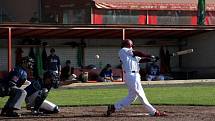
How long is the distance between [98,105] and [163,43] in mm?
17897

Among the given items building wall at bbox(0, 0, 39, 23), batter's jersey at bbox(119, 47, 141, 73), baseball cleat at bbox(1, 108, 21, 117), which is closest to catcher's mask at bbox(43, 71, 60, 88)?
baseball cleat at bbox(1, 108, 21, 117)

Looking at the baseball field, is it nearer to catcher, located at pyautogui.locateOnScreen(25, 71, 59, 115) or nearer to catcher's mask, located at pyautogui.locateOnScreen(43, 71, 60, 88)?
catcher, located at pyautogui.locateOnScreen(25, 71, 59, 115)

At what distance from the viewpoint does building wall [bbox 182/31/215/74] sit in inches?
1260

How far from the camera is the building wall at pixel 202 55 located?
105ft

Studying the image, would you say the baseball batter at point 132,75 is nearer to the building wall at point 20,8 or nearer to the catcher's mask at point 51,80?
the catcher's mask at point 51,80

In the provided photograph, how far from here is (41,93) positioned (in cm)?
1324

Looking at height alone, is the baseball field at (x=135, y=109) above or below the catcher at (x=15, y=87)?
below

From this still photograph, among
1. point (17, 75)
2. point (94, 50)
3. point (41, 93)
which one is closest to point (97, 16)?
point (94, 50)

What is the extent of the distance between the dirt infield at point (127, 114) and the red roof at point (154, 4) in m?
21.7

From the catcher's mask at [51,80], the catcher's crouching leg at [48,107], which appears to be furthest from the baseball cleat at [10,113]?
the catcher's mask at [51,80]

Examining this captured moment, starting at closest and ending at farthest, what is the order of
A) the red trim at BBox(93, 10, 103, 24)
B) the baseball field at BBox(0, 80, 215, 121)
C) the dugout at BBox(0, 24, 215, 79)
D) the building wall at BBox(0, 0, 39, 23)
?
the baseball field at BBox(0, 80, 215, 121)
the dugout at BBox(0, 24, 215, 79)
the red trim at BBox(93, 10, 103, 24)
the building wall at BBox(0, 0, 39, 23)

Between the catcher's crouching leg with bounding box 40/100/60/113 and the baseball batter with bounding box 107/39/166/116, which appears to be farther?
the catcher's crouching leg with bounding box 40/100/60/113

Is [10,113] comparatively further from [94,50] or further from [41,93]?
[94,50]

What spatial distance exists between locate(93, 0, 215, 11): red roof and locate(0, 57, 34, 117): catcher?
23.5 metres
